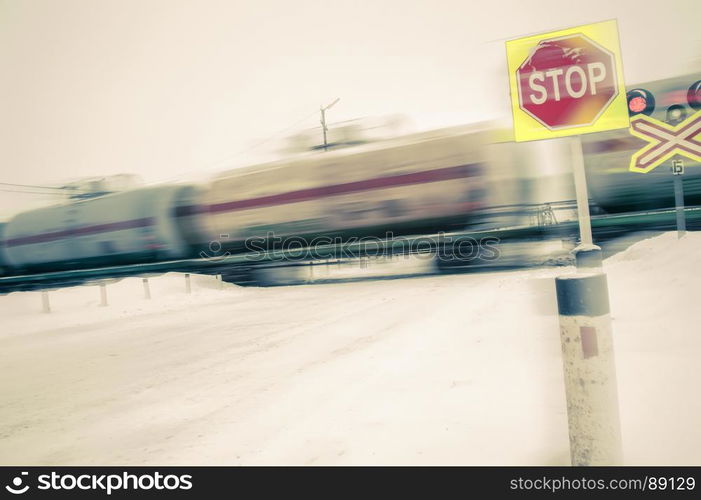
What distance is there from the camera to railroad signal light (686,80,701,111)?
3100 mm

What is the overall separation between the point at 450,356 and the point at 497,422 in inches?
40.5

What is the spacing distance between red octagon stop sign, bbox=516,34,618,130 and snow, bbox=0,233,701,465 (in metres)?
1.59

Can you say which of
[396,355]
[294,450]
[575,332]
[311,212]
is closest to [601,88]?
[575,332]

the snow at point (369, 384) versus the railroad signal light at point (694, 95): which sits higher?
the railroad signal light at point (694, 95)

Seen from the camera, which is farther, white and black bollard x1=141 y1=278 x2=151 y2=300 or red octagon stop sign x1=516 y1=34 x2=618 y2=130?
white and black bollard x1=141 y1=278 x2=151 y2=300

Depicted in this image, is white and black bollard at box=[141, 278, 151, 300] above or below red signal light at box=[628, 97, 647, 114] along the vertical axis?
below

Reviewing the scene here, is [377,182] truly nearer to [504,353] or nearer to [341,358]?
[341,358]

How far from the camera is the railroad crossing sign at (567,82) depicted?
1389mm

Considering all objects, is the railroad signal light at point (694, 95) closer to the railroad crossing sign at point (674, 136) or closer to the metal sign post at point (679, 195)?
the metal sign post at point (679, 195)

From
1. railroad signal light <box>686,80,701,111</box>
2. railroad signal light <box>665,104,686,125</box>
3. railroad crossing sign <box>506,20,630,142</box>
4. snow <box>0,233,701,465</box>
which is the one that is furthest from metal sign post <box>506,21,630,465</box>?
railroad signal light <box>686,80,701,111</box>

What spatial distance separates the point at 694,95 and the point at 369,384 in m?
3.70

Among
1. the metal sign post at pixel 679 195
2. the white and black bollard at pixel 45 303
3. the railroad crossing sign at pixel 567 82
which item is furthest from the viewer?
the white and black bollard at pixel 45 303

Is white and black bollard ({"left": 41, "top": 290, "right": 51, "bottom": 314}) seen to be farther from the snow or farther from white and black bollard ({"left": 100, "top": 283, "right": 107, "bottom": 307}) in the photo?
white and black bollard ({"left": 100, "top": 283, "right": 107, "bottom": 307})

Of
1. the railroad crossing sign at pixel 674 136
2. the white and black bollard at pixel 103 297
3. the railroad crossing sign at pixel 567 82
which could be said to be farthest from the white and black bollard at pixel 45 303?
the railroad crossing sign at pixel 674 136
